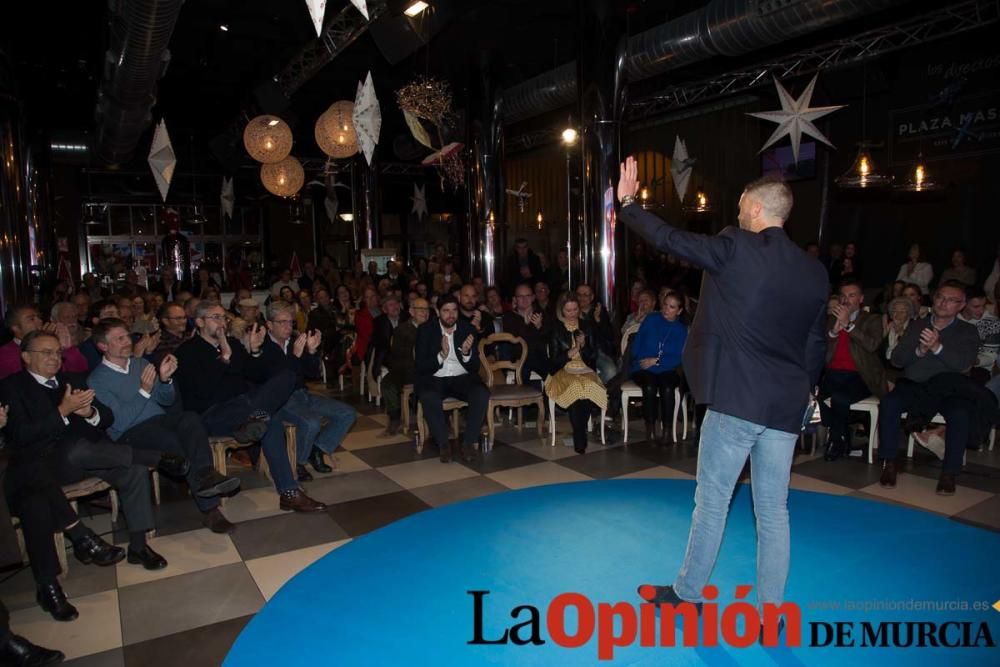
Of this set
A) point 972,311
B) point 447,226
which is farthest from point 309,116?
point 972,311

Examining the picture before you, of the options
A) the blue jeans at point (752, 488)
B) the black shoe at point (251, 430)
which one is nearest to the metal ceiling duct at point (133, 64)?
the black shoe at point (251, 430)

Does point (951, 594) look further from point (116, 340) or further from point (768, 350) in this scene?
point (116, 340)

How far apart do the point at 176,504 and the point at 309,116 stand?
13.5m

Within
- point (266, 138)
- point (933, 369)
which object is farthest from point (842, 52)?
point (266, 138)

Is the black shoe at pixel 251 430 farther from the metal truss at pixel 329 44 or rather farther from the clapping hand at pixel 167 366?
the metal truss at pixel 329 44

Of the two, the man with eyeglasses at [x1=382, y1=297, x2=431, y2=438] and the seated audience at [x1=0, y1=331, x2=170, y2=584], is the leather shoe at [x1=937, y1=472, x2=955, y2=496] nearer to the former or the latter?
the man with eyeglasses at [x1=382, y1=297, x2=431, y2=438]

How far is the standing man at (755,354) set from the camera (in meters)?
2.21

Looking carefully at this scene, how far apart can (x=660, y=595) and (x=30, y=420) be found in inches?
117

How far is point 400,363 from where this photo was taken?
588 centimetres

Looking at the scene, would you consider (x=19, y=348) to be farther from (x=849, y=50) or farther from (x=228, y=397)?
(x=849, y=50)

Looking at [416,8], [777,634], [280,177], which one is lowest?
[777,634]

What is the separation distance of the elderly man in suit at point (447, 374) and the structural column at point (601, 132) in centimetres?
228

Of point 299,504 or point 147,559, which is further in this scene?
point 299,504

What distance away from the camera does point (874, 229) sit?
1023 centimetres
